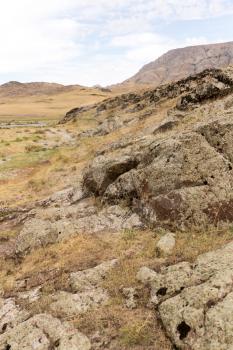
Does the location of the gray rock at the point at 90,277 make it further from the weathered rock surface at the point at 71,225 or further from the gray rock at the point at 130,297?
the weathered rock surface at the point at 71,225

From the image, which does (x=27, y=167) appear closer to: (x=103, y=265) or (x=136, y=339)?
(x=103, y=265)

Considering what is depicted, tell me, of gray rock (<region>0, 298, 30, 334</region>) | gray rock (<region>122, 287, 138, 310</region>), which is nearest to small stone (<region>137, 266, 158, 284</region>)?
gray rock (<region>122, 287, 138, 310</region>)

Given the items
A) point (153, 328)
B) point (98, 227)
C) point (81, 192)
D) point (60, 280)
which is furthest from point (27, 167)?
point (153, 328)

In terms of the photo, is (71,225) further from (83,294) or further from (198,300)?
(198,300)

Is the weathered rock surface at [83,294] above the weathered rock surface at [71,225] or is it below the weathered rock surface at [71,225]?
below

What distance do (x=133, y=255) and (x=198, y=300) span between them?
18.2 ft

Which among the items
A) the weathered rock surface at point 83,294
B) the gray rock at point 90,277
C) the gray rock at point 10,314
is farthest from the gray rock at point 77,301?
the gray rock at point 10,314

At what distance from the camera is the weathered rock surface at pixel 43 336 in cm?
1243

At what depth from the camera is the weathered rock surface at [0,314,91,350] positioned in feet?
40.8

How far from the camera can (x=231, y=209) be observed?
1834 cm

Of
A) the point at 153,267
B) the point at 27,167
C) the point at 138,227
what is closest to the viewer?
the point at 153,267

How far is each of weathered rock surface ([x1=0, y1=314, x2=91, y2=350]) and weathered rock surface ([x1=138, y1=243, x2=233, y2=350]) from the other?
249cm

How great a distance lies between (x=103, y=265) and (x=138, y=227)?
3911mm

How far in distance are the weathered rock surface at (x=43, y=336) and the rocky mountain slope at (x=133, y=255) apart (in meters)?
0.04
